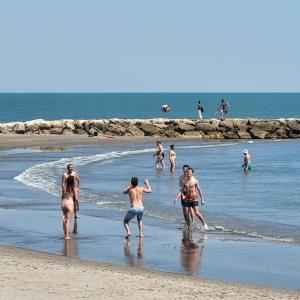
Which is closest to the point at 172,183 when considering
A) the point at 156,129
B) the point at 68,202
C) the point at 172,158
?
the point at 172,158

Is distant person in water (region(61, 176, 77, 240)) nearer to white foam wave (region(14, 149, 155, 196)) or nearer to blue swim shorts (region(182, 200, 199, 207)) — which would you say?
blue swim shorts (region(182, 200, 199, 207))

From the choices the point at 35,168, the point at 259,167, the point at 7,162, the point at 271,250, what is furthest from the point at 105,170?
the point at 271,250

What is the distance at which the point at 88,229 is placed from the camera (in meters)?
19.3

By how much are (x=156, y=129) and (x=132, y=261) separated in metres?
49.9

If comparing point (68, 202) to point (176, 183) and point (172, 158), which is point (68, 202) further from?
point (172, 158)

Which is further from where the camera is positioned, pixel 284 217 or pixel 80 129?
pixel 80 129

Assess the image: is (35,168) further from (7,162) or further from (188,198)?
(188,198)

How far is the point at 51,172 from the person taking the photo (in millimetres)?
34875

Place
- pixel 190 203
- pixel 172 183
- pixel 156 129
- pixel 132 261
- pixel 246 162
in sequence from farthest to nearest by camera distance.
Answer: pixel 156 129 < pixel 246 162 < pixel 172 183 < pixel 190 203 < pixel 132 261

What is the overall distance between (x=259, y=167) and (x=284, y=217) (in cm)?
1828

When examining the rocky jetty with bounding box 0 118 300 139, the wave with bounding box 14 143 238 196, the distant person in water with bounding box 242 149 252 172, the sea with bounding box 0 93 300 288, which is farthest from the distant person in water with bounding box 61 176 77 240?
the rocky jetty with bounding box 0 118 300 139

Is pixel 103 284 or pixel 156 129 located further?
pixel 156 129

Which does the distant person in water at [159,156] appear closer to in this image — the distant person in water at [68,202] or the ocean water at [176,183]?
the ocean water at [176,183]

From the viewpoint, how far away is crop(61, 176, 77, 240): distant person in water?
17500mm
